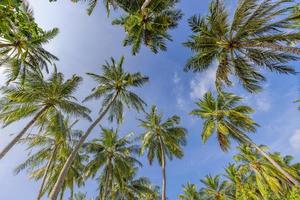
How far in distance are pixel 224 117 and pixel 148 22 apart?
40.9ft

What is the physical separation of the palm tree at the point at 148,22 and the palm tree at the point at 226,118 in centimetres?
820

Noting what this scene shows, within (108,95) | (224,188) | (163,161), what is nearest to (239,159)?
(224,188)

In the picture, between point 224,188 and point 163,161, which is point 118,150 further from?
point 224,188

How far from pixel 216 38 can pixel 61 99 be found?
37.3 ft

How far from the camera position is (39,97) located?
54.1 feet

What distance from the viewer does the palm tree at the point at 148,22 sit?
18.3 meters

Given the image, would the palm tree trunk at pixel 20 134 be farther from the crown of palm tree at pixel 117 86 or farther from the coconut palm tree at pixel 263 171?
the coconut palm tree at pixel 263 171

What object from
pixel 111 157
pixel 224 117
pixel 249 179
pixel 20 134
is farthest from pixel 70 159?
pixel 249 179

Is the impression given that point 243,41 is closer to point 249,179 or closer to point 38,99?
point 38,99

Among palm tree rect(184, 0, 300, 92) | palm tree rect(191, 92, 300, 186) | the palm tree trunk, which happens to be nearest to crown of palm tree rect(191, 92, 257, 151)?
palm tree rect(191, 92, 300, 186)

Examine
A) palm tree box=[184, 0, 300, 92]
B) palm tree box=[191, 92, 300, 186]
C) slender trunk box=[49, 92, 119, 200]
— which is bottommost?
slender trunk box=[49, 92, 119, 200]

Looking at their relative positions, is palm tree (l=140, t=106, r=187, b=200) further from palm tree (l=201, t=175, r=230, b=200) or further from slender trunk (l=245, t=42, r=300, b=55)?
slender trunk (l=245, t=42, r=300, b=55)

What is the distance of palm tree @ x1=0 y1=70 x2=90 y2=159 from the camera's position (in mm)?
15648

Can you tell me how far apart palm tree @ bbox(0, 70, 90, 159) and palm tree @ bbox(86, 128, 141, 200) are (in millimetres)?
5858
